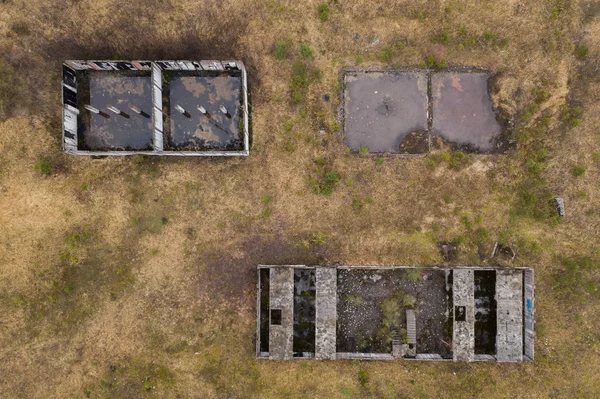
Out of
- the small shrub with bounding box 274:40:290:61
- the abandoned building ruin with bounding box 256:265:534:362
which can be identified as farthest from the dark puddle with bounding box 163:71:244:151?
the abandoned building ruin with bounding box 256:265:534:362

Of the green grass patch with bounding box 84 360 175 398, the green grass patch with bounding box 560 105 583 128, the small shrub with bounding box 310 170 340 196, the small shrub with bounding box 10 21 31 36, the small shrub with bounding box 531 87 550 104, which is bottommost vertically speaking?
the green grass patch with bounding box 84 360 175 398

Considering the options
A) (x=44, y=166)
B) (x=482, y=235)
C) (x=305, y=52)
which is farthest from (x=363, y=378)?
(x=44, y=166)

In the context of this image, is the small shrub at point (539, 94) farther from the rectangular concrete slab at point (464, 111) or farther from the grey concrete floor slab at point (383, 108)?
the grey concrete floor slab at point (383, 108)

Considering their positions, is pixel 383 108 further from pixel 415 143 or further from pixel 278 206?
pixel 278 206

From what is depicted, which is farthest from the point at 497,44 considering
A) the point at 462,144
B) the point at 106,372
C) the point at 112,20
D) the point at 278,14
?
the point at 106,372

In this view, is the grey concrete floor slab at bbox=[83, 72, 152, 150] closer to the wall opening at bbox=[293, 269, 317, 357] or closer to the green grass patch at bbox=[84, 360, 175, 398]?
the wall opening at bbox=[293, 269, 317, 357]

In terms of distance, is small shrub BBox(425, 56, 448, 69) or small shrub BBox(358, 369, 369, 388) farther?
small shrub BBox(358, 369, 369, 388)

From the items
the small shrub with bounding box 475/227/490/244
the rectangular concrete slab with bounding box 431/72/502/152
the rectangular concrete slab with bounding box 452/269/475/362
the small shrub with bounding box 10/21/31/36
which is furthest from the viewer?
the rectangular concrete slab with bounding box 431/72/502/152
